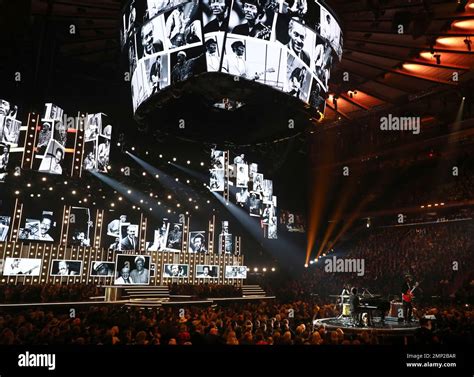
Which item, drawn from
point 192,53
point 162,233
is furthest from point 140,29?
point 162,233

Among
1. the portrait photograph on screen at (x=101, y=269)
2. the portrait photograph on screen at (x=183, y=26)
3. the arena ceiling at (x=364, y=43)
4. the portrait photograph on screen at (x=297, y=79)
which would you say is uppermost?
the arena ceiling at (x=364, y=43)

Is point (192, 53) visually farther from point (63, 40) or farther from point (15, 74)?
point (15, 74)

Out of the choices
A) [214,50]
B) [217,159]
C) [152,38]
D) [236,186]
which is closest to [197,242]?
[236,186]

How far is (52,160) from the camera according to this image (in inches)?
563

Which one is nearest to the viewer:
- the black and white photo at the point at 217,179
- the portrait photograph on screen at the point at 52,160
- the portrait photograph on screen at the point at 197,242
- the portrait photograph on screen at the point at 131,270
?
the portrait photograph on screen at the point at 52,160

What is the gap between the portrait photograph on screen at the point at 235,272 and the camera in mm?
27938

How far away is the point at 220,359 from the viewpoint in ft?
16.4

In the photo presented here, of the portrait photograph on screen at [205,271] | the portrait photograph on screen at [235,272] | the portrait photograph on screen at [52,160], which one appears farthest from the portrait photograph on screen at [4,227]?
the portrait photograph on screen at [235,272]

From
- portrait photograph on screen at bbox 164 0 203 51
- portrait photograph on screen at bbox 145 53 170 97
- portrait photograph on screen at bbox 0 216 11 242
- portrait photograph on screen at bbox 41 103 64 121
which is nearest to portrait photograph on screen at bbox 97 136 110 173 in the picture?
portrait photograph on screen at bbox 41 103 64 121

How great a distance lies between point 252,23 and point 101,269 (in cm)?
1897

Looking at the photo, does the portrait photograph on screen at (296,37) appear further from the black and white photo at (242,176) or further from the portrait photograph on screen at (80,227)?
the portrait photograph on screen at (80,227)

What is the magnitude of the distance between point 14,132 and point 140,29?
29.2 ft

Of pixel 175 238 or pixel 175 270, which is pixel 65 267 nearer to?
pixel 175 270

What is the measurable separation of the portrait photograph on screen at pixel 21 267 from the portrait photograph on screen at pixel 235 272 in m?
12.4
